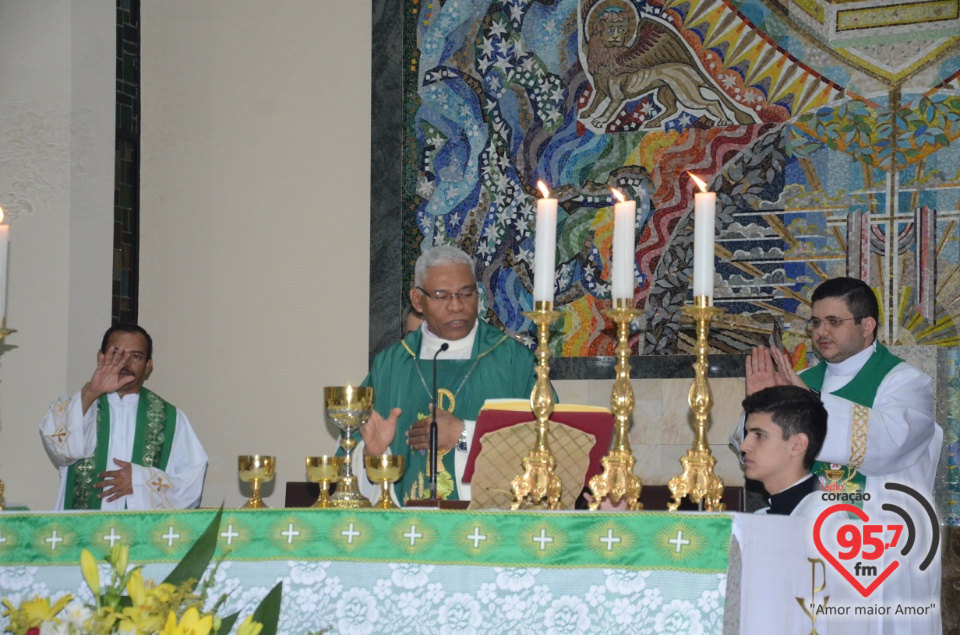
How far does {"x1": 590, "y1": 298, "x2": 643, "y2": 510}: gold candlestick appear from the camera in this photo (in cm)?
327

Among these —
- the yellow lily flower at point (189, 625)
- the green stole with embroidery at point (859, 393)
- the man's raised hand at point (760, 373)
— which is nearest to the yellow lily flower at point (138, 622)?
the yellow lily flower at point (189, 625)

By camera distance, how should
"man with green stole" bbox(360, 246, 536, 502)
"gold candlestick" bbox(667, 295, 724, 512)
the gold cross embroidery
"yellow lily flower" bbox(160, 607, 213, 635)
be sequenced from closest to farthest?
"yellow lily flower" bbox(160, 607, 213, 635), "gold candlestick" bbox(667, 295, 724, 512), "man with green stole" bbox(360, 246, 536, 502), the gold cross embroidery

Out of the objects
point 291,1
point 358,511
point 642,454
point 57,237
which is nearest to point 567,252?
point 642,454

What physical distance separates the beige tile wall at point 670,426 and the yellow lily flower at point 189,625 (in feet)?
14.3

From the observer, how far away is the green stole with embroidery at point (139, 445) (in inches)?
213

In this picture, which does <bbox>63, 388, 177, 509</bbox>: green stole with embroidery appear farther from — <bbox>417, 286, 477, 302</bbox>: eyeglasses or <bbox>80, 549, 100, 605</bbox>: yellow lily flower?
<bbox>80, 549, 100, 605</bbox>: yellow lily flower

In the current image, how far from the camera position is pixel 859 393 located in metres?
4.99

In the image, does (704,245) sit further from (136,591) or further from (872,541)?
(136,591)

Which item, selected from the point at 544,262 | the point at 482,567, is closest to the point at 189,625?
the point at 482,567

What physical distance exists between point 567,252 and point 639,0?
4.33 ft

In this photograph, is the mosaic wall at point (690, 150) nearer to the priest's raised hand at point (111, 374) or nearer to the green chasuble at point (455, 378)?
the green chasuble at point (455, 378)

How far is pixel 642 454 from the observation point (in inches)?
236

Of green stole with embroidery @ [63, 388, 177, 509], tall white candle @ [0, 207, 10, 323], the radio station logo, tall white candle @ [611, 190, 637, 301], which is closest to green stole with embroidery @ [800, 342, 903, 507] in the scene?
the radio station logo

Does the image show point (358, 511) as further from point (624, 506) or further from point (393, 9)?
point (393, 9)
